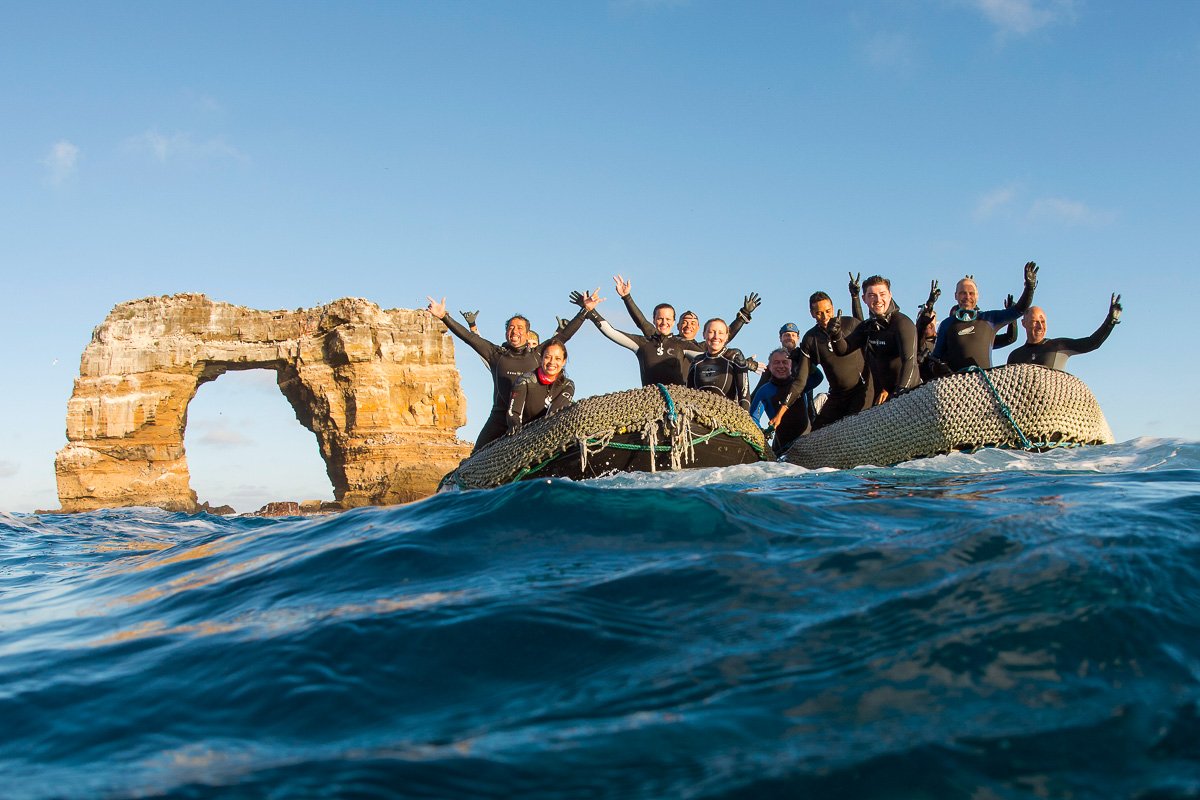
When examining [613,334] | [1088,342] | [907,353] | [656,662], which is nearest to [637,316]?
[613,334]

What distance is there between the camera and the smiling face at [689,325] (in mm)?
9164

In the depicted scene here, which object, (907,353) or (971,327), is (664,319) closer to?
(907,353)

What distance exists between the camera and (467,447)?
26.1 meters

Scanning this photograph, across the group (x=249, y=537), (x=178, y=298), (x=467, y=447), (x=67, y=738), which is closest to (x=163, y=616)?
(x=67, y=738)

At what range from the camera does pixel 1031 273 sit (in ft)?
24.2

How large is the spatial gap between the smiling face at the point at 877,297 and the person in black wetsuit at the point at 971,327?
0.75m

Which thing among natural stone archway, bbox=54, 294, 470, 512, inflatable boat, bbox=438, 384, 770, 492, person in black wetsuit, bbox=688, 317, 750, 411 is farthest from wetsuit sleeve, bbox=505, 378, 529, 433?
natural stone archway, bbox=54, 294, 470, 512

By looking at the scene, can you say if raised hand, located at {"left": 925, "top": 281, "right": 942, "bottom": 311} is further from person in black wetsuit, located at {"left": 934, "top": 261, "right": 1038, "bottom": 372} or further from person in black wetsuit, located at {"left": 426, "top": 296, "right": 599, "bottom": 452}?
person in black wetsuit, located at {"left": 426, "top": 296, "right": 599, "bottom": 452}

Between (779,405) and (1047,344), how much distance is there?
290 centimetres

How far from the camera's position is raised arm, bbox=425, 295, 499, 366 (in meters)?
8.87

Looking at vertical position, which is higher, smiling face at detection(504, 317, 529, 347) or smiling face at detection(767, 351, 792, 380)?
smiling face at detection(504, 317, 529, 347)

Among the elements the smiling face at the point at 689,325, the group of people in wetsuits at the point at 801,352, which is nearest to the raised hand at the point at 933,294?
the group of people in wetsuits at the point at 801,352

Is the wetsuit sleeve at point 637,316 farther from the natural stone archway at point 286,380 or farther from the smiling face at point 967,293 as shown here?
the natural stone archway at point 286,380

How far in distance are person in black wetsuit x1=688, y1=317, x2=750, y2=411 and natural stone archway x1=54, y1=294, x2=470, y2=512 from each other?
654 inches
